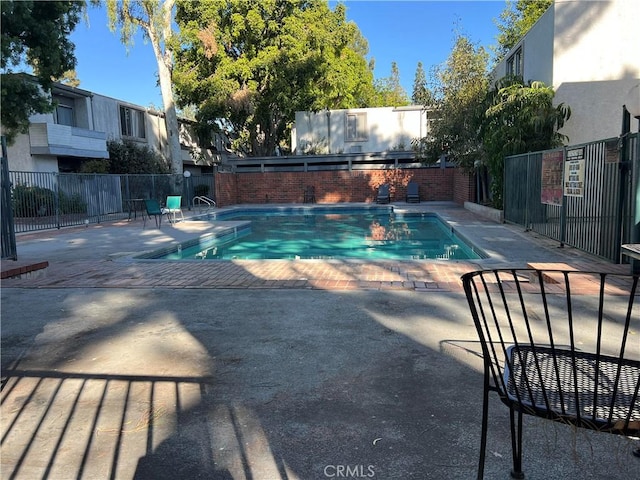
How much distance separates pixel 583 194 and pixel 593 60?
7.27m

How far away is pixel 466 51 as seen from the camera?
16469 mm

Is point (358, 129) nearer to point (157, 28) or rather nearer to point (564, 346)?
point (157, 28)

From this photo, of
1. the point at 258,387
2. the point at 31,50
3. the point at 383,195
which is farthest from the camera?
the point at 383,195

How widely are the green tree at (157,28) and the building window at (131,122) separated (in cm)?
454

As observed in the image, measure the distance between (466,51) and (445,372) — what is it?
16049mm

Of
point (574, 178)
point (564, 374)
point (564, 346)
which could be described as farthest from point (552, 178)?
point (564, 374)

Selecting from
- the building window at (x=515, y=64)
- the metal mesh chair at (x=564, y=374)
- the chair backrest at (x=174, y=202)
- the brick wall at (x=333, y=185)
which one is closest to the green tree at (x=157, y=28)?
the brick wall at (x=333, y=185)

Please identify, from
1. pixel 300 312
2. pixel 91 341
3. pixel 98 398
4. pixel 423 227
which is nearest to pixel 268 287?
pixel 300 312

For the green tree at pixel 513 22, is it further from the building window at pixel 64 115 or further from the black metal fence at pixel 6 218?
the black metal fence at pixel 6 218

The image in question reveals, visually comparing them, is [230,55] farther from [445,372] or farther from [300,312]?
[445,372]

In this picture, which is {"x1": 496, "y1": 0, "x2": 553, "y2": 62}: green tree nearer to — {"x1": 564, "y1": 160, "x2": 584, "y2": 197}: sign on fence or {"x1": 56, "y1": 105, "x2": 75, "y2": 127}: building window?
{"x1": 564, "y1": 160, "x2": 584, "y2": 197}: sign on fence

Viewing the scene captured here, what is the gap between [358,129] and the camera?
27.3 metres

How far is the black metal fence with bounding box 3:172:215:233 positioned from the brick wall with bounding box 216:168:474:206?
541 cm

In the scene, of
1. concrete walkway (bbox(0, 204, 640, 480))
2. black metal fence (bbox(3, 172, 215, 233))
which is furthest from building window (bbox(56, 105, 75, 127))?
concrete walkway (bbox(0, 204, 640, 480))
